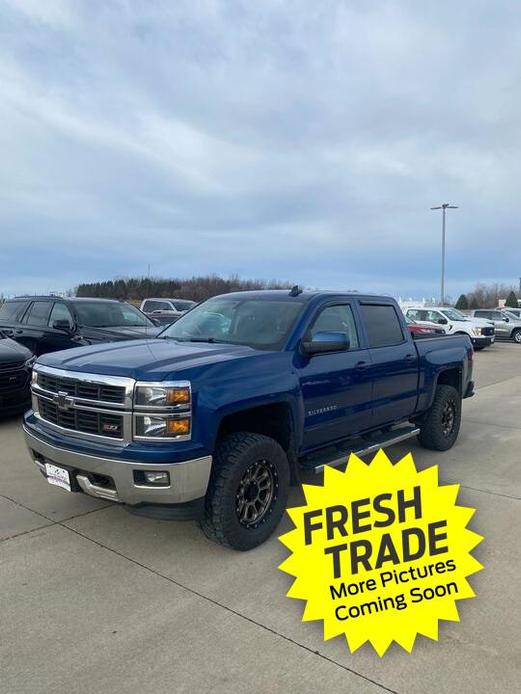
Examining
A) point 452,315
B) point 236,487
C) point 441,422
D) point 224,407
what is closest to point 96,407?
point 224,407

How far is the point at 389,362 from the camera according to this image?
17.4 feet

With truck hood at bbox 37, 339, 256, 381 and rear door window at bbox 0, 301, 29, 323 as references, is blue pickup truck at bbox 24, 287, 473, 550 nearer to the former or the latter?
truck hood at bbox 37, 339, 256, 381

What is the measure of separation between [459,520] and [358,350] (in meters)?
2.00

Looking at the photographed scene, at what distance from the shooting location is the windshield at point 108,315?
33.6 ft

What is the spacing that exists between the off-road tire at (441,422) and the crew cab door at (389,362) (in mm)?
572

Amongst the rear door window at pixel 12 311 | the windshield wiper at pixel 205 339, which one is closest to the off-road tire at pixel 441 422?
the windshield wiper at pixel 205 339

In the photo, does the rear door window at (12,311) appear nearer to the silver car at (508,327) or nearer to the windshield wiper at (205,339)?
the windshield wiper at (205,339)

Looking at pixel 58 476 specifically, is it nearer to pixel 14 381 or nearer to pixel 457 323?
pixel 14 381

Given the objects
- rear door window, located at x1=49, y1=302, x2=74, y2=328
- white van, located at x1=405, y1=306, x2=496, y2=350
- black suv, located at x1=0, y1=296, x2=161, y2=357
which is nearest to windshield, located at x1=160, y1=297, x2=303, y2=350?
black suv, located at x1=0, y1=296, x2=161, y2=357

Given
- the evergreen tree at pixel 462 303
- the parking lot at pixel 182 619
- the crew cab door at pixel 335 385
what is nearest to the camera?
the parking lot at pixel 182 619

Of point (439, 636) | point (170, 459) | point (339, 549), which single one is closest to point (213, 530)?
point (170, 459)

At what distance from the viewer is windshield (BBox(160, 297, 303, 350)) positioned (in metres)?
4.50

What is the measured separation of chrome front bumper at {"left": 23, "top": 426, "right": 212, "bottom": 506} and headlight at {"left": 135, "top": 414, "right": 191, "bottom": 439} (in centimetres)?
17

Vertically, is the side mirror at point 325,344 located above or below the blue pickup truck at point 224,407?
above
